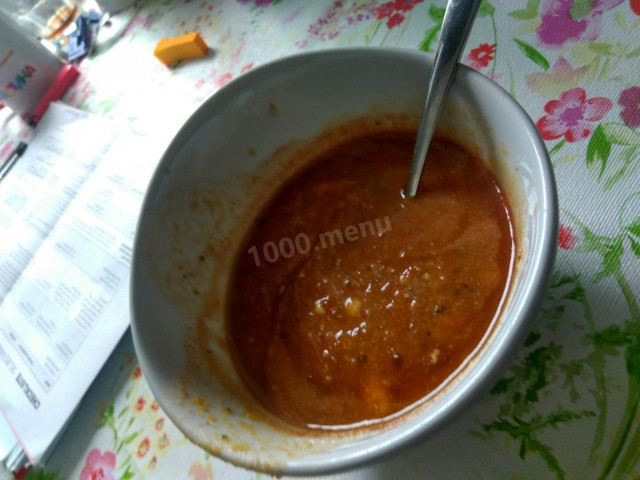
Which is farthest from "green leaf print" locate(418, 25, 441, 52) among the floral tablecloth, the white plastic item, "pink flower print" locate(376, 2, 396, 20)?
the white plastic item

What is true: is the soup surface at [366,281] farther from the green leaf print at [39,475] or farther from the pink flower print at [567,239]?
the green leaf print at [39,475]

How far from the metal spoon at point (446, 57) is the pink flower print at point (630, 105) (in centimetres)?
26

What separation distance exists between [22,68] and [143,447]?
3.80 feet

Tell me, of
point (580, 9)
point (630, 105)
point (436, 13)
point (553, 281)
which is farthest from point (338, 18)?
point (553, 281)

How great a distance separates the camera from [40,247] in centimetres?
114

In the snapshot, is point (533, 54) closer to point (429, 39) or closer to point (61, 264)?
point (429, 39)

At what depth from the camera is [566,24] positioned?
0.73 m

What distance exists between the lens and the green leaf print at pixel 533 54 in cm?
72

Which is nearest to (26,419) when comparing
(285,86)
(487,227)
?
(285,86)

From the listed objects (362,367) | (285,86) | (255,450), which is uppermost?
(285,86)

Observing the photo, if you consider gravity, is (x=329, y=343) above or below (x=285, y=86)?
below

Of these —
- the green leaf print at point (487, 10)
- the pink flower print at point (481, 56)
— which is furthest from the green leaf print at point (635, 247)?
the green leaf print at point (487, 10)

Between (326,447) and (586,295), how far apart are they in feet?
1.12

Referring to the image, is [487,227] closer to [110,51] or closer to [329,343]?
[329,343]
